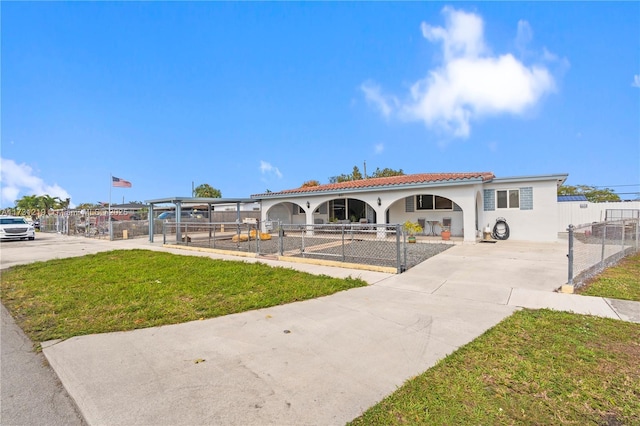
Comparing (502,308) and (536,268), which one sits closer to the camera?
(502,308)

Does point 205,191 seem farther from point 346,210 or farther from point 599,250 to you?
point 599,250

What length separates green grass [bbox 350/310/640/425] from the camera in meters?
2.12

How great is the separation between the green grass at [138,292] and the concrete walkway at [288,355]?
436 millimetres

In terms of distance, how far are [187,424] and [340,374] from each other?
1.30 m

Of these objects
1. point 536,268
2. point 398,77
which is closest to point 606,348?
point 536,268

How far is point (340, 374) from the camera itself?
9.06ft

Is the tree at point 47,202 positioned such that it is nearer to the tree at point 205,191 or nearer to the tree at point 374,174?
the tree at point 205,191

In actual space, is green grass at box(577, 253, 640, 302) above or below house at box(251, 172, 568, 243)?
below

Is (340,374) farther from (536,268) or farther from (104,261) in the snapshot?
(104,261)

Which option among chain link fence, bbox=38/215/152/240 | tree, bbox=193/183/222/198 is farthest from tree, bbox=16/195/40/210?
chain link fence, bbox=38/215/152/240

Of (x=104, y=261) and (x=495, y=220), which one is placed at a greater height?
(x=495, y=220)

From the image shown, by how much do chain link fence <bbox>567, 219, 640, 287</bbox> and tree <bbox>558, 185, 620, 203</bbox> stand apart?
26161 mm

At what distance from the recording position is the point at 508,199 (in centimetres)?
1365

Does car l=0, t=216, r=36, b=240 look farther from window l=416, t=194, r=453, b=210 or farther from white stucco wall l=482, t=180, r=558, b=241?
white stucco wall l=482, t=180, r=558, b=241
